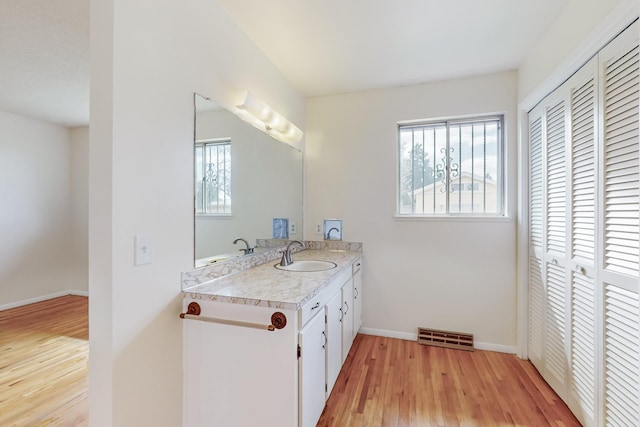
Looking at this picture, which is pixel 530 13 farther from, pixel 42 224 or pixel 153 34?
pixel 42 224

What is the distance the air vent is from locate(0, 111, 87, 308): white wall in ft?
15.9

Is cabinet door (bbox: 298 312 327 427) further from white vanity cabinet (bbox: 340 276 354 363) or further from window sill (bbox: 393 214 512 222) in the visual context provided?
window sill (bbox: 393 214 512 222)

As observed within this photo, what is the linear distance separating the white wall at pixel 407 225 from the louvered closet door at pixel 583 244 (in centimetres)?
78

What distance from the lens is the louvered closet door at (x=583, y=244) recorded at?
1.53 meters

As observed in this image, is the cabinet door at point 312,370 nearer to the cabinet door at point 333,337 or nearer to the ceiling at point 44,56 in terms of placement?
the cabinet door at point 333,337

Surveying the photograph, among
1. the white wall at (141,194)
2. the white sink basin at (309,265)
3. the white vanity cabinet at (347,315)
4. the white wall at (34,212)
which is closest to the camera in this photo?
the white wall at (141,194)

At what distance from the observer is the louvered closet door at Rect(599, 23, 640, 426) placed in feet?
4.11

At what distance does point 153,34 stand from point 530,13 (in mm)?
2219

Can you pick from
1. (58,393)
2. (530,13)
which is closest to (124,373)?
(58,393)

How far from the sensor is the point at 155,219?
51.3 inches

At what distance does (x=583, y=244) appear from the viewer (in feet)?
5.34

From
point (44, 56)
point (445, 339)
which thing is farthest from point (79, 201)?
point (445, 339)

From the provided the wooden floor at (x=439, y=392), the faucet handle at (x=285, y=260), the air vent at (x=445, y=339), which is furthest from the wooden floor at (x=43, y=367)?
the air vent at (x=445, y=339)

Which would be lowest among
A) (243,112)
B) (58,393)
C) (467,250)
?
(58,393)
